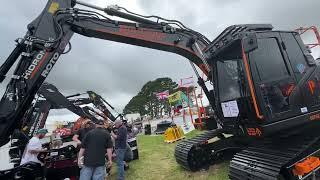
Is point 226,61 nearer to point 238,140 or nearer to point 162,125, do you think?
point 238,140

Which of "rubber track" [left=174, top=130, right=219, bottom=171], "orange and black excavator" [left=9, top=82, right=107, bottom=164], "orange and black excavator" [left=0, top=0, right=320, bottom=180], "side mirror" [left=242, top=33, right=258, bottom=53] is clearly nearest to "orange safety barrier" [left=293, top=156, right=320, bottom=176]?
"orange and black excavator" [left=0, top=0, right=320, bottom=180]

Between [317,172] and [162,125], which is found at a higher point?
[162,125]

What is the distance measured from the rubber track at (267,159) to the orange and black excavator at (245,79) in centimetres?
2

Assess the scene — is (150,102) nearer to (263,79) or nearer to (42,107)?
(42,107)

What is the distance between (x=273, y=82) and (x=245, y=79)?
55 cm

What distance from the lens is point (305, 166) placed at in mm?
5738

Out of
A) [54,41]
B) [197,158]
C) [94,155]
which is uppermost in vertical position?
[54,41]

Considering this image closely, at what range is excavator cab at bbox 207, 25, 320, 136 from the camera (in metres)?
5.95

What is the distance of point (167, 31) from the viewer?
8078mm

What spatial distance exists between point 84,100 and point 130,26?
995 cm

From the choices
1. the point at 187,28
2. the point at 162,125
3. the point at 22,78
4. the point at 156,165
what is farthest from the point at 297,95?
the point at 162,125

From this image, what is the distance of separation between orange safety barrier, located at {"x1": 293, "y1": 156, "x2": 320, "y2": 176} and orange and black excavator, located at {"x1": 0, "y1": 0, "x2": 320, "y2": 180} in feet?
0.06

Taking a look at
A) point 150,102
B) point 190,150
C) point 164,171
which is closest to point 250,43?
point 190,150

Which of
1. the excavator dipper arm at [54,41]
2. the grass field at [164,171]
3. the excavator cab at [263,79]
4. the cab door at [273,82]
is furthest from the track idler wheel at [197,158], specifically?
the cab door at [273,82]
